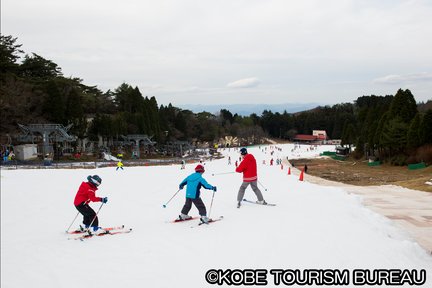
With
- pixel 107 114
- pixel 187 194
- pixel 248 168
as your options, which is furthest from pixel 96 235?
pixel 107 114

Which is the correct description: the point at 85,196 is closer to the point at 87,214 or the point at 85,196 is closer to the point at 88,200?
the point at 88,200

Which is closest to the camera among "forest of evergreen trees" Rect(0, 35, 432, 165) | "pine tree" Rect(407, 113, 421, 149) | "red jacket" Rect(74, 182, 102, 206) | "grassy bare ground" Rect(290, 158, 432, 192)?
"red jacket" Rect(74, 182, 102, 206)

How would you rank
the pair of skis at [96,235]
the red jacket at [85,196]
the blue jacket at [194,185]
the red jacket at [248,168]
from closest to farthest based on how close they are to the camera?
the pair of skis at [96,235], the red jacket at [85,196], the blue jacket at [194,185], the red jacket at [248,168]

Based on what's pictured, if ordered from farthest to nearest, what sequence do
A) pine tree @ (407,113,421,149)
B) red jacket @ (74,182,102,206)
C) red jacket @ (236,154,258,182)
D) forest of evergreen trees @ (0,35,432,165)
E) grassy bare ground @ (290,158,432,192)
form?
pine tree @ (407,113,421,149)
forest of evergreen trees @ (0,35,432,165)
grassy bare ground @ (290,158,432,192)
red jacket @ (236,154,258,182)
red jacket @ (74,182,102,206)

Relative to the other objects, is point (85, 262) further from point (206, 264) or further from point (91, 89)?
point (91, 89)

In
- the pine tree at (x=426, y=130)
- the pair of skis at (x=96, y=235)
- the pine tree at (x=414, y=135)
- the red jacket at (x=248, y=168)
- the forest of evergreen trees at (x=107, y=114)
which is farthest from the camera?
the pine tree at (x=414, y=135)

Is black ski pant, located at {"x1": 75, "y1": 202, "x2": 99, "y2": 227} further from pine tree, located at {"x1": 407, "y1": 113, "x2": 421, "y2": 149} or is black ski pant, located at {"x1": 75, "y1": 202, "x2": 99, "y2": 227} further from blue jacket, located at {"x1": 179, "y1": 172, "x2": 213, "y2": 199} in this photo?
pine tree, located at {"x1": 407, "y1": 113, "x2": 421, "y2": 149}

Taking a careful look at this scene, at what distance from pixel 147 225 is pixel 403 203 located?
9417mm

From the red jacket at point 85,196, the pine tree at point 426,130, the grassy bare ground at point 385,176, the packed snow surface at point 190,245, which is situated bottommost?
the grassy bare ground at point 385,176

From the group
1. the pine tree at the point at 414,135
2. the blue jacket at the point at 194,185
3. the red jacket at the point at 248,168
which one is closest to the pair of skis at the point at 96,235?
the blue jacket at the point at 194,185

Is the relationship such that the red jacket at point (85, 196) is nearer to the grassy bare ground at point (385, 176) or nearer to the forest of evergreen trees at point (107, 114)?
the grassy bare ground at point (385, 176)

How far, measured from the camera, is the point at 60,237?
732 centimetres

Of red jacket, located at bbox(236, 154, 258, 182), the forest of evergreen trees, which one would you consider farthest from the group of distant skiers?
the forest of evergreen trees

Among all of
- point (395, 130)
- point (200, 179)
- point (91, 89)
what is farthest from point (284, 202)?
point (91, 89)
